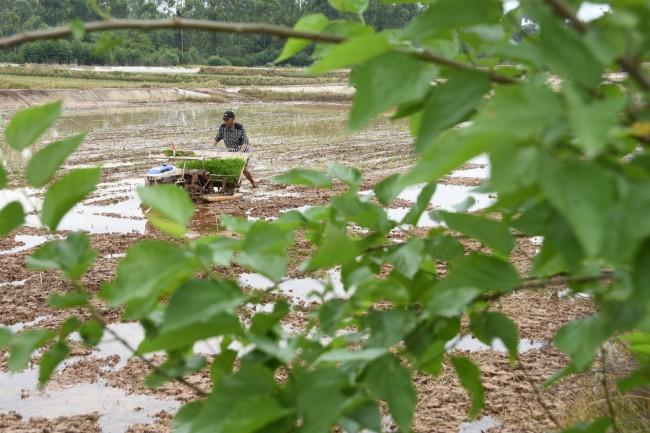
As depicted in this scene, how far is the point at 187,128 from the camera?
24.5 meters

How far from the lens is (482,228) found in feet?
2.40

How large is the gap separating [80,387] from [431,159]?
486 centimetres

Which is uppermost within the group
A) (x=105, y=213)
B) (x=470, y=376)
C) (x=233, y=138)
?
(x=470, y=376)

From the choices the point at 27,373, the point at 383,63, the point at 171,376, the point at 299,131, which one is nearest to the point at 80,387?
Result: the point at 27,373

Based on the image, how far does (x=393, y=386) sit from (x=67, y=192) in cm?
35

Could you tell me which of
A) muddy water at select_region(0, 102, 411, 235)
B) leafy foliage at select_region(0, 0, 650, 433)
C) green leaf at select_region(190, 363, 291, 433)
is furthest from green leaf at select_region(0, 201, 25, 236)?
muddy water at select_region(0, 102, 411, 235)

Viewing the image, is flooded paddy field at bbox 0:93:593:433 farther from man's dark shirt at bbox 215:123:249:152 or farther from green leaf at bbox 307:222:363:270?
man's dark shirt at bbox 215:123:249:152

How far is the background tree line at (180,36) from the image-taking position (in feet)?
189

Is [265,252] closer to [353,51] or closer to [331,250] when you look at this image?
[331,250]

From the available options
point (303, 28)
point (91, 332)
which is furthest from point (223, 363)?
point (303, 28)

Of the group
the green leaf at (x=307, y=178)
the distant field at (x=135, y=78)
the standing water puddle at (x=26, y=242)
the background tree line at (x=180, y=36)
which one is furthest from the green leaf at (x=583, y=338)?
the background tree line at (x=180, y=36)

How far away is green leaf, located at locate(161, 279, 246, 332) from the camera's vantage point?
0.60 m

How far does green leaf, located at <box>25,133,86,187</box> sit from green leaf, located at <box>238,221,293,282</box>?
0.18 metres

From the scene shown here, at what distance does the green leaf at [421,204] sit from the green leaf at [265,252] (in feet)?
0.86
